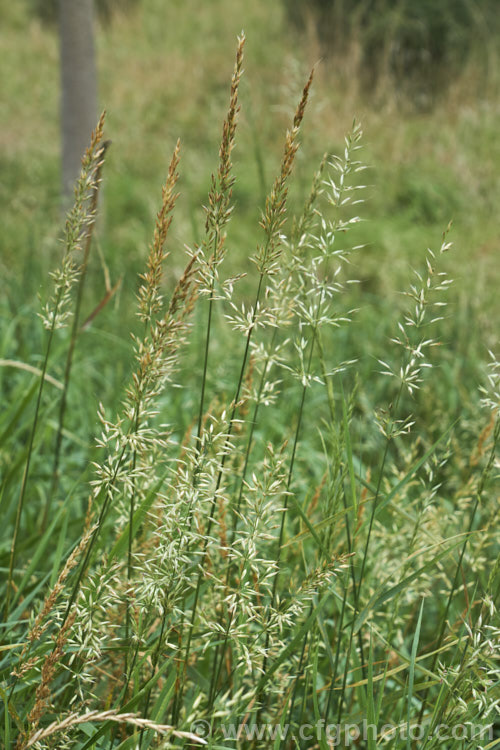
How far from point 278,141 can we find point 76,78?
78.8 inches

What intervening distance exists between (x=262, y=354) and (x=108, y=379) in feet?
6.31

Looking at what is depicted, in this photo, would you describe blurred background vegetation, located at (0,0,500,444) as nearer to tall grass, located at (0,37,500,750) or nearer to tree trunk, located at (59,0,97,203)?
tree trunk, located at (59,0,97,203)

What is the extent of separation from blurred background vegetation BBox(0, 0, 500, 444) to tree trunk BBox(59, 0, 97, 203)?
562 millimetres

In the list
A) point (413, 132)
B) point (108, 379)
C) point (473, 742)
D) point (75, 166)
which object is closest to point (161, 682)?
point (473, 742)

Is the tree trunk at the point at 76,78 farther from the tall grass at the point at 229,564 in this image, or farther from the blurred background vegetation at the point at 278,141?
the tall grass at the point at 229,564

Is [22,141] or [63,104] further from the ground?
[22,141]

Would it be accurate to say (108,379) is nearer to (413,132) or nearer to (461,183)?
(461,183)

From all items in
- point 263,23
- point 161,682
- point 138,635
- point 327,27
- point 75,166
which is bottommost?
point 161,682

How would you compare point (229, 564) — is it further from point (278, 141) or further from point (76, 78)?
point (278, 141)

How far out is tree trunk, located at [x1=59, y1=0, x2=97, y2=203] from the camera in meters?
4.21

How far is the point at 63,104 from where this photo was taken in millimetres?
4535

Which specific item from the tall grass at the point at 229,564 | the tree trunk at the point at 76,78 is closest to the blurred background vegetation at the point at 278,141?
the tree trunk at the point at 76,78

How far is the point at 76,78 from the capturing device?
4.38 m

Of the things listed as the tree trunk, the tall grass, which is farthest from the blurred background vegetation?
the tall grass
